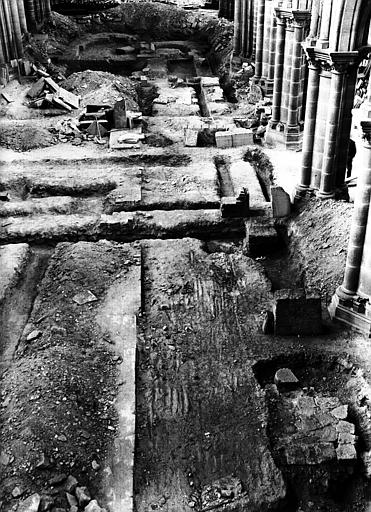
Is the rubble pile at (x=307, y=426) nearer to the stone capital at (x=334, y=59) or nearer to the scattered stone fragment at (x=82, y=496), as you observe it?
the scattered stone fragment at (x=82, y=496)

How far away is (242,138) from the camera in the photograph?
23.5m

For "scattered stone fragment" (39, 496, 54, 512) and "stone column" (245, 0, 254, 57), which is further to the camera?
"stone column" (245, 0, 254, 57)

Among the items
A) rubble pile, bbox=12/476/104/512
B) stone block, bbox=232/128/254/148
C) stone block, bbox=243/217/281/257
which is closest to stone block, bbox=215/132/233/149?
stone block, bbox=232/128/254/148

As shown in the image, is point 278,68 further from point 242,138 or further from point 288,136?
point 242,138

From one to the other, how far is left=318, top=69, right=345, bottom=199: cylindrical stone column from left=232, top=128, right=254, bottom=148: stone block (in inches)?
252

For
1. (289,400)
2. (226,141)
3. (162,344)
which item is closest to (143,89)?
(226,141)

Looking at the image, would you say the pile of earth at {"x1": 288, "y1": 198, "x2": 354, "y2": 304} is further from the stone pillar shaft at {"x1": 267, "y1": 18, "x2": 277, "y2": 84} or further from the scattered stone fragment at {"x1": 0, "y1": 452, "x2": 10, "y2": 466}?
the stone pillar shaft at {"x1": 267, "y1": 18, "x2": 277, "y2": 84}

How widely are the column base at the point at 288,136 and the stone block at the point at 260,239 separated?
647cm

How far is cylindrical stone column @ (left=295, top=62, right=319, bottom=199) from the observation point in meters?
17.0

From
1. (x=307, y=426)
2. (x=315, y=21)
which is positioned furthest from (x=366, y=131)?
(x=315, y=21)

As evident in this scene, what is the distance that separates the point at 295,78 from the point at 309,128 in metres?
4.81

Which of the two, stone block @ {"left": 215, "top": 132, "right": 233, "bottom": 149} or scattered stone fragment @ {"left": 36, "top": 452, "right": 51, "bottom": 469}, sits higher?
stone block @ {"left": 215, "top": 132, "right": 233, "bottom": 149}

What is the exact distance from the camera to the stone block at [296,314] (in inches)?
518

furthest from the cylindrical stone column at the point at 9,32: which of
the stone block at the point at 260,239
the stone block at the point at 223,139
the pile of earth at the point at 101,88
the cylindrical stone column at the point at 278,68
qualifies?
the stone block at the point at 260,239
